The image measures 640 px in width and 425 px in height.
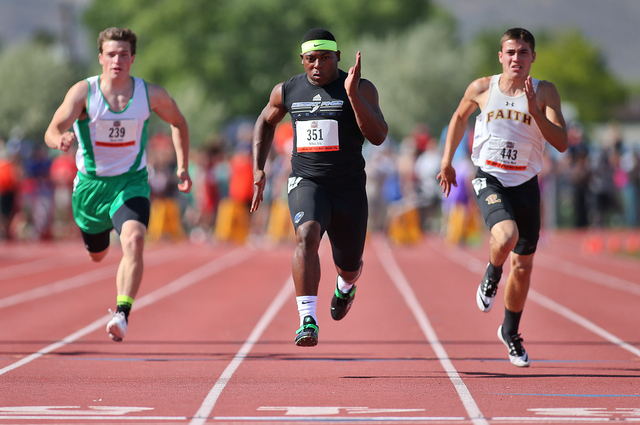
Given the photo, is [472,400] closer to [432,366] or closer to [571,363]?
[432,366]

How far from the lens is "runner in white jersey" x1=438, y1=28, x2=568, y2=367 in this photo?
6.53m

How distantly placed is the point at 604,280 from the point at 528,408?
8.97 metres

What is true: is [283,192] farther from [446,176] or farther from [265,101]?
[265,101]

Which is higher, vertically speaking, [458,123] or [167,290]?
[458,123]

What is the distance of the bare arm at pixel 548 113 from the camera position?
626 centimetres

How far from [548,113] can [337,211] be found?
1583mm

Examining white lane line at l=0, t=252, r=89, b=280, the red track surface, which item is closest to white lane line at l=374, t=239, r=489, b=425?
the red track surface

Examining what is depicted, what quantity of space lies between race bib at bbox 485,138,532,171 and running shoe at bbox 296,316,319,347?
1827mm

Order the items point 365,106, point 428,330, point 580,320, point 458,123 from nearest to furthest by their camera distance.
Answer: point 365,106 → point 458,123 → point 428,330 → point 580,320

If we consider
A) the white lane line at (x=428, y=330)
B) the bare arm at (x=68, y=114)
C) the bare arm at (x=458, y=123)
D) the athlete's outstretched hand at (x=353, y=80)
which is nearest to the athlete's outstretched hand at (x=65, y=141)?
the bare arm at (x=68, y=114)

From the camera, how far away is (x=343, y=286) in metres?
6.94

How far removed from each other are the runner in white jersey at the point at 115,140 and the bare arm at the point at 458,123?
190 centimetres

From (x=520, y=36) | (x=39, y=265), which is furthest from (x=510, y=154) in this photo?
(x=39, y=265)

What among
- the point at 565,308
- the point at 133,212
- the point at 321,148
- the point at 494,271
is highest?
the point at 321,148
